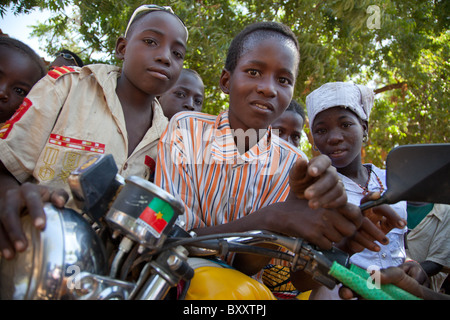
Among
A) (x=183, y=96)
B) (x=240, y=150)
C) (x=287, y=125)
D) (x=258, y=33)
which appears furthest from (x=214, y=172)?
(x=183, y=96)

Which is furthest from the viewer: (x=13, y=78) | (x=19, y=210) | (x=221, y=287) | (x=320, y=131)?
→ (x=320, y=131)

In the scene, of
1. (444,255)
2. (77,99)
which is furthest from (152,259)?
(444,255)

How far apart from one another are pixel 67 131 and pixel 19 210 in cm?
107

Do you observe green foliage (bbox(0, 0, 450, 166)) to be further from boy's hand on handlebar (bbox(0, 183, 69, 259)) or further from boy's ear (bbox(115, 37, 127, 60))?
boy's hand on handlebar (bbox(0, 183, 69, 259))

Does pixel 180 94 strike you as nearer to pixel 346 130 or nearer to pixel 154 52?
pixel 154 52

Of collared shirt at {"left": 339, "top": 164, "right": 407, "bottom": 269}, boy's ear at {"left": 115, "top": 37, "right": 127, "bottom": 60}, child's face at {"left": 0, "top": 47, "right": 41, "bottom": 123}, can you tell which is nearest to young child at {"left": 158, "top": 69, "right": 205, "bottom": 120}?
boy's ear at {"left": 115, "top": 37, "right": 127, "bottom": 60}

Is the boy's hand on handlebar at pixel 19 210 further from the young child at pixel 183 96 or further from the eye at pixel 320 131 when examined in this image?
the young child at pixel 183 96

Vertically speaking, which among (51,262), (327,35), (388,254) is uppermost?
(327,35)

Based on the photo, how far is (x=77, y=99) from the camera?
2.12 m

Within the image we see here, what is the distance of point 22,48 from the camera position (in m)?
2.40

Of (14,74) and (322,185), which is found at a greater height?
(14,74)

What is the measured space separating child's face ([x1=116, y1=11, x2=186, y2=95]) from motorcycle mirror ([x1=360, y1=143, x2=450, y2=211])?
160 centimetres

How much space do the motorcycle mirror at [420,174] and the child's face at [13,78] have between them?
216 centimetres
